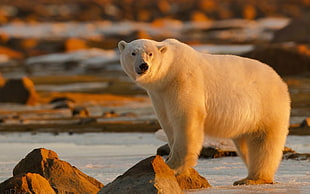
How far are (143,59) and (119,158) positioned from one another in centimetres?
245

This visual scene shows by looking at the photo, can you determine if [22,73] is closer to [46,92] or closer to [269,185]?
[46,92]

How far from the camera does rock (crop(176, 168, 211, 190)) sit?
23.9 ft

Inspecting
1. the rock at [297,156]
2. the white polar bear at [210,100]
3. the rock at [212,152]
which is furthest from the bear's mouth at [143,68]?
the rock at [297,156]

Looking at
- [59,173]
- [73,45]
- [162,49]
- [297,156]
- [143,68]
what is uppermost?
[73,45]

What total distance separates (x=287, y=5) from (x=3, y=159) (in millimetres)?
58863

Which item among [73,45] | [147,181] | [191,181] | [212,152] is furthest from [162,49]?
[73,45]

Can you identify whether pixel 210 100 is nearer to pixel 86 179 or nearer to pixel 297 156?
pixel 86 179

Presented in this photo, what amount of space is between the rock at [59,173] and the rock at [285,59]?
1526 cm

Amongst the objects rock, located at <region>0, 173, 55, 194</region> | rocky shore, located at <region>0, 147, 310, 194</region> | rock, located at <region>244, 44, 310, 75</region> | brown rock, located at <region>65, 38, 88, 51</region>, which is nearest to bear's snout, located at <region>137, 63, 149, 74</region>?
rocky shore, located at <region>0, 147, 310, 194</region>

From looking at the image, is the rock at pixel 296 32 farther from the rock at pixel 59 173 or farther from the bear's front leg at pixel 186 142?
the rock at pixel 59 173

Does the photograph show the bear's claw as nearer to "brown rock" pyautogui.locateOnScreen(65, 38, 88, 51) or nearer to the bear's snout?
the bear's snout

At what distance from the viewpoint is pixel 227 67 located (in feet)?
25.3

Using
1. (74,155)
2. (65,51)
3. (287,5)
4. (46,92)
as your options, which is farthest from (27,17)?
(74,155)

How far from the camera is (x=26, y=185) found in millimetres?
6512
